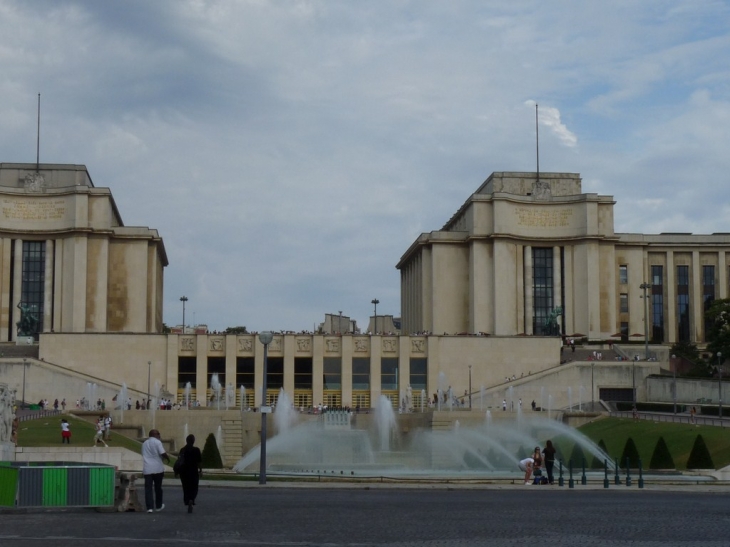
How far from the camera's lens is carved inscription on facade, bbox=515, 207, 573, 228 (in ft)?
418

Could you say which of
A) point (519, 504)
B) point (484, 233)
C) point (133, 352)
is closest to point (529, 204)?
point (484, 233)

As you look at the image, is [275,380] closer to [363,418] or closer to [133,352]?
[133,352]

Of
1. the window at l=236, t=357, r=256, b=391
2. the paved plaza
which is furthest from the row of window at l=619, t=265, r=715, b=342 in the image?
the paved plaza

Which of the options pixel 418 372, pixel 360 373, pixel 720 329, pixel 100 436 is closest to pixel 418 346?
pixel 418 372

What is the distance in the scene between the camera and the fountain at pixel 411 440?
67.4 m

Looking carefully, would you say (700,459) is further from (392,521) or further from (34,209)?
(34,209)

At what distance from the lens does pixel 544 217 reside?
12788cm

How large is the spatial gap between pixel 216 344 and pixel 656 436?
4922cm

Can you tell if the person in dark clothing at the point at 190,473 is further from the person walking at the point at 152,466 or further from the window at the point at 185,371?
the window at the point at 185,371

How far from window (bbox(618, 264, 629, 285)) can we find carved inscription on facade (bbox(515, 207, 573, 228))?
9.82 meters

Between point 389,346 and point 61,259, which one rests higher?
point 61,259

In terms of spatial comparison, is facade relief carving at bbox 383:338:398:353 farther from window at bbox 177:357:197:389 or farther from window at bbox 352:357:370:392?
window at bbox 177:357:197:389

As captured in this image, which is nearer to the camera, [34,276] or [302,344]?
[302,344]

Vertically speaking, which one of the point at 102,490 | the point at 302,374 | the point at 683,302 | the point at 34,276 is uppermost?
the point at 34,276
